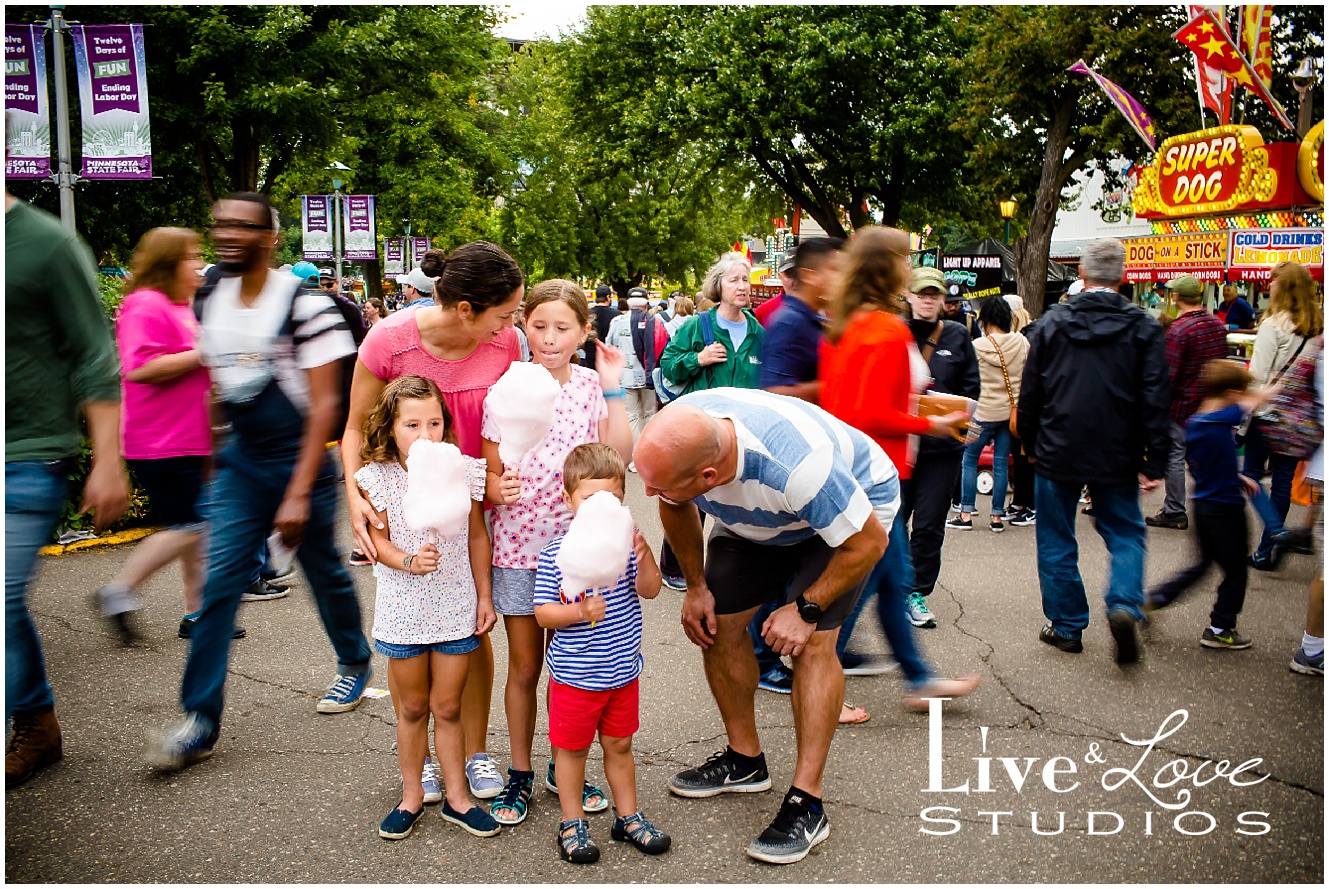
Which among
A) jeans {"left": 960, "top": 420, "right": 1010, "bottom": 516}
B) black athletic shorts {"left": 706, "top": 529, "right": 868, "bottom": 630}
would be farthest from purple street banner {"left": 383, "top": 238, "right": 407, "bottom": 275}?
black athletic shorts {"left": 706, "top": 529, "right": 868, "bottom": 630}

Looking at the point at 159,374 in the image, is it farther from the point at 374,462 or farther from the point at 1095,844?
the point at 1095,844

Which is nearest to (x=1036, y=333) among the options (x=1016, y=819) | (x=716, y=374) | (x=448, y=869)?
(x=716, y=374)

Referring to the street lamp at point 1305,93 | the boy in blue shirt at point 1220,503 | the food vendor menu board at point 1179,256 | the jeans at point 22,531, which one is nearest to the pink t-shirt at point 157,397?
the jeans at point 22,531

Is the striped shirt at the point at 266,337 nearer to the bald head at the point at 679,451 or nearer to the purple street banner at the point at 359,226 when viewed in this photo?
the bald head at the point at 679,451

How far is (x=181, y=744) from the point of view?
342cm

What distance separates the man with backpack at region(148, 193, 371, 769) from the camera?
339 cm

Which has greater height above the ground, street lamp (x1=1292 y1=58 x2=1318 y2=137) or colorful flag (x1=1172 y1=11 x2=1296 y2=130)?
colorful flag (x1=1172 y1=11 x2=1296 y2=130)

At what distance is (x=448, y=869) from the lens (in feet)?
9.62

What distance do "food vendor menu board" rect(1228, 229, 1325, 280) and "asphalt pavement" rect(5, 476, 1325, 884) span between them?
338 inches

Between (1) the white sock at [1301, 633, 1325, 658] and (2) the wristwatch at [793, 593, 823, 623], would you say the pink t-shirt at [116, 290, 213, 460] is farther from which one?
(1) the white sock at [1301, 633, 1325, 658]

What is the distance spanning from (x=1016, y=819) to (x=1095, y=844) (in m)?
0.24

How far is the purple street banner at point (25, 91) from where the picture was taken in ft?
37.4

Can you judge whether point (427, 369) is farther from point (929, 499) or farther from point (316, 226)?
point (316, 226)

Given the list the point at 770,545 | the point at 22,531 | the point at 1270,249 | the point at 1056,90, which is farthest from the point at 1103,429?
the point at 1056,90
